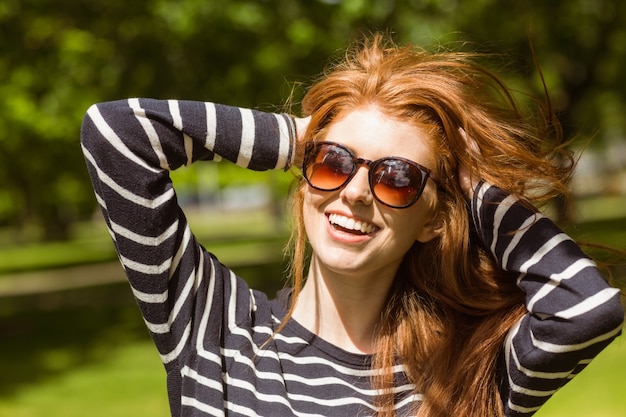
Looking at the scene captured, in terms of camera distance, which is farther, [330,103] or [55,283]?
[55,283]

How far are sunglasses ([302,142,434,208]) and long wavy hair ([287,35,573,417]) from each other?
0.12m

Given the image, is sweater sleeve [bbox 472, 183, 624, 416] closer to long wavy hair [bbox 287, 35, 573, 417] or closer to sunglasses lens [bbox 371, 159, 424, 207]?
long wavy hair [bbox 287, 35, 573, 417]

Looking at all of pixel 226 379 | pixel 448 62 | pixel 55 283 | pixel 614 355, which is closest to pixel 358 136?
pixel 448 62

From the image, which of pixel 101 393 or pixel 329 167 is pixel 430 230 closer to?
pixel 329 167

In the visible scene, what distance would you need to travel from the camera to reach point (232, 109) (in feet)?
7.14

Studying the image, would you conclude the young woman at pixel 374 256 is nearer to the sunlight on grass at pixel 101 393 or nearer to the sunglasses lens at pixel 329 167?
the sunglasses lens at pixel 329 167

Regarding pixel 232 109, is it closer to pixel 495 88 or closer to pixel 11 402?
pixel 495 88

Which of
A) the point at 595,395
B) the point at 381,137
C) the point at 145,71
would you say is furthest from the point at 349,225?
the point at 145,71

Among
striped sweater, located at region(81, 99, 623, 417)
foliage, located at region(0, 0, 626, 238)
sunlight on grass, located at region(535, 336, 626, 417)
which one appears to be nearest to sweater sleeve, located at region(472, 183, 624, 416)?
striped sweater, located at region(81, 99, 623, 417)

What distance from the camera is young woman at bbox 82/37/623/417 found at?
6.52 feet

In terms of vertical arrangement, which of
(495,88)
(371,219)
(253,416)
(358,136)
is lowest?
(253,416)

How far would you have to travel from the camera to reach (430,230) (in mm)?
2223

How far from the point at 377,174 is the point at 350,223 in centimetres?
14

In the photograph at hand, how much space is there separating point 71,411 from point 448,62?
233 inches
